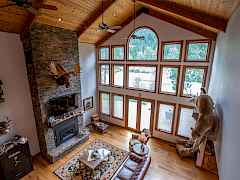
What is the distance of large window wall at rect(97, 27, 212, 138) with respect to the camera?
5410 millimetres

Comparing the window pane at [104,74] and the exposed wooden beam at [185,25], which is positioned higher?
the exposed wooden beam at [185,25]

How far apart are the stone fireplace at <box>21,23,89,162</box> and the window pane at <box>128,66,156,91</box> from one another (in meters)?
2.54

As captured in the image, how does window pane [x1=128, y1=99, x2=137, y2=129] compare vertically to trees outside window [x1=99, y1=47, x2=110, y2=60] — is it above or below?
below

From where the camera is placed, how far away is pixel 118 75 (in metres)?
7.29

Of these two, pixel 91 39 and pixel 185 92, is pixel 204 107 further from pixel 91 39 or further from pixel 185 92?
pixel 91 39

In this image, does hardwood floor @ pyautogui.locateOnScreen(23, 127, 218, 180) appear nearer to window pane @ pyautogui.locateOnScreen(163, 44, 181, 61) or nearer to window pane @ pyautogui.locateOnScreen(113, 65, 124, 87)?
window pane @ pyautogui.locateOnScreen(113, 65, 124, 87)

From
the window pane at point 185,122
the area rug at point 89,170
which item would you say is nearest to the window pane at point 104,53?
the window pane at point 185,122

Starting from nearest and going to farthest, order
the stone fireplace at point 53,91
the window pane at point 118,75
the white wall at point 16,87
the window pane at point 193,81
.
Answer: the white wall at point 16,87, the stone fireplace at point 53,91, the window pane at point 193,81, the window pane at point 118,75

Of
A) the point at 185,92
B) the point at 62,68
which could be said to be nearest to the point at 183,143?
the point at 185,92

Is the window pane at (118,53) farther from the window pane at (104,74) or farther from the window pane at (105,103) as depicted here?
the window pane at (105,103)

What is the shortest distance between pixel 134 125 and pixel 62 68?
443 cm

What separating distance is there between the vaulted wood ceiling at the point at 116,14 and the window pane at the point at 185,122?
2.97 meters

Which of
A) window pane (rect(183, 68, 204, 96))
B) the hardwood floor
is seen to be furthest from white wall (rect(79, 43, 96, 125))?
window pane (rect(183, 68, 204, 96))

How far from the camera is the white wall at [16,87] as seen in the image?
4.32m
